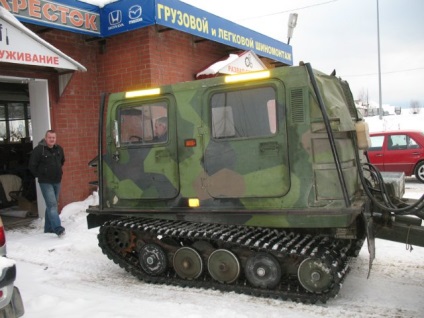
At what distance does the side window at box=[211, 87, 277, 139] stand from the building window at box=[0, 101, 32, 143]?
361 inches

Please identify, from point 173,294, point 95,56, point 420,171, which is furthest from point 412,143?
point 173,294

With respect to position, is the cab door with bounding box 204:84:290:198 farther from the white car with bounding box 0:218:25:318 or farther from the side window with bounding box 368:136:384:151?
the side window with bounding box 368:136:384:151

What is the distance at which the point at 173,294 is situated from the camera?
4.63 metres

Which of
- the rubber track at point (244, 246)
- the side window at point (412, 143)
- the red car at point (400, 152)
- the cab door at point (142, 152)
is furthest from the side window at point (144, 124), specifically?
the side window at point (412, 143)

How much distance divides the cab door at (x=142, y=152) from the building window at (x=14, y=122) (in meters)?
7.92

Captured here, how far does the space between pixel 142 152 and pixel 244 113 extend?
134cm

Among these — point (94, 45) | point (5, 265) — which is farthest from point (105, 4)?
point (5, 265)

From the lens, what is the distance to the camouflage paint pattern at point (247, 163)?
13.5 ft

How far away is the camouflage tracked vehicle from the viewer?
4.12 m

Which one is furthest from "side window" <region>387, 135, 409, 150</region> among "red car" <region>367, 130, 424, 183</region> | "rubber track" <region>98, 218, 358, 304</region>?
"rubber track" <region>98, 218, 358, 304</region>

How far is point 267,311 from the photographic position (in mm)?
4059

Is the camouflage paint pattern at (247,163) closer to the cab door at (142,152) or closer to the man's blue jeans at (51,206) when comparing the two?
the cab door at (142,152)

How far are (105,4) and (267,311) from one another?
22.7ft

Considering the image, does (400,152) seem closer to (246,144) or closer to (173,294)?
(246,144)
